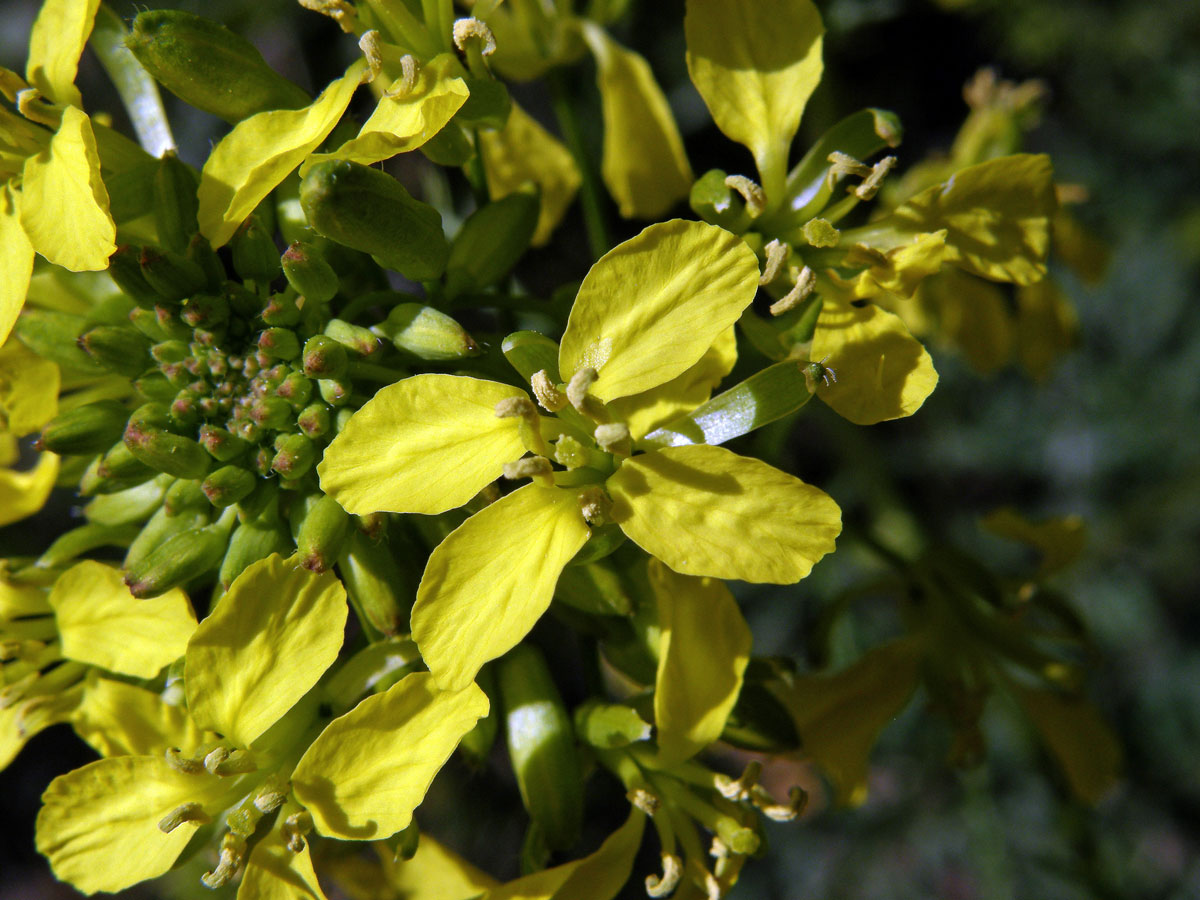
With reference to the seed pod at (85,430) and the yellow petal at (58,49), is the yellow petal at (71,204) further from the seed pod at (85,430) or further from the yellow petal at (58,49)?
the seed pod at (85,430)

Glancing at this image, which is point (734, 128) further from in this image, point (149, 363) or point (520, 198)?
point (149, 363)

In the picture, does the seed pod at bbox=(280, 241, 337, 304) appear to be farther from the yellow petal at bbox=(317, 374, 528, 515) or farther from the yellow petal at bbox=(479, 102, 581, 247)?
the yellow petal at bbox=(479, 102, 581, 247)

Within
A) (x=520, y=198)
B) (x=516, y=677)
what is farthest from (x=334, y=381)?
(x=516, y=677)

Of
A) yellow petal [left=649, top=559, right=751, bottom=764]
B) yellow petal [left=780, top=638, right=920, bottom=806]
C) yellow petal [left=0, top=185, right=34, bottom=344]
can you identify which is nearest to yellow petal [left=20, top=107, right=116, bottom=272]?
yellow petal [left=0, top=185, right=34, bottom=344]

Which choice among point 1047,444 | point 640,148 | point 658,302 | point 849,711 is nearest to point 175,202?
point 658,302

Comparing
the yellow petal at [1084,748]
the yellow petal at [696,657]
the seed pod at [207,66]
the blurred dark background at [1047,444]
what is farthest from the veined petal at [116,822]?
the blurred dark background at [1047,444]

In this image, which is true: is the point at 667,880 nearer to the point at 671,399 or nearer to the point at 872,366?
the point at 671,399
